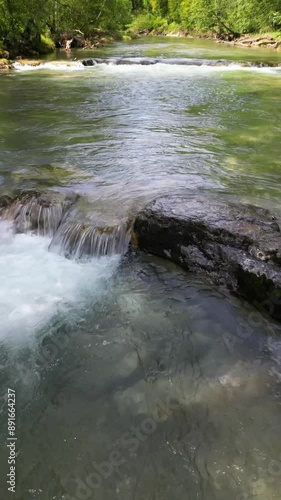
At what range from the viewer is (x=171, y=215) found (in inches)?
200

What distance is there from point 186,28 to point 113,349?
213ft

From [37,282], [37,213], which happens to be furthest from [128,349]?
[37,213]

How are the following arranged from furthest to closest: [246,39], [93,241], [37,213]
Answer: [246,39]
[37,213]
[93,241]

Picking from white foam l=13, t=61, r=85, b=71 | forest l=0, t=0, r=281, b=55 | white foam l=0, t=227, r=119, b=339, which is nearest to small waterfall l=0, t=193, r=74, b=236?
white foam l=0, t=227, r=119, b=339

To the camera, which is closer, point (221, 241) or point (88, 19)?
point (221, 241)

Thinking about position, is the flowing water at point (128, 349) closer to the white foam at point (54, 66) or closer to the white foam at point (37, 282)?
the white foam at point (37, 282)

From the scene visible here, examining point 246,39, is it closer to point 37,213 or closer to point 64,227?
point 37,213

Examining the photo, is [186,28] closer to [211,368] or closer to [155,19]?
[155,19]

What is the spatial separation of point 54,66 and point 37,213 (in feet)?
61.9

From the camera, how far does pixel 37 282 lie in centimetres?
476

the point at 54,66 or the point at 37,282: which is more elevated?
the point at 54,66

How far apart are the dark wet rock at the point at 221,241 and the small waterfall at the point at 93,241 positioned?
9.2 inches

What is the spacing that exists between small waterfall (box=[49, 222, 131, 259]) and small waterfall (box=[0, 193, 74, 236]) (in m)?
0.40

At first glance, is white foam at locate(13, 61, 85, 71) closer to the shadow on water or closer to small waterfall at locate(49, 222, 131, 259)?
small waterfall at locate(49, 222, 131, 259)
